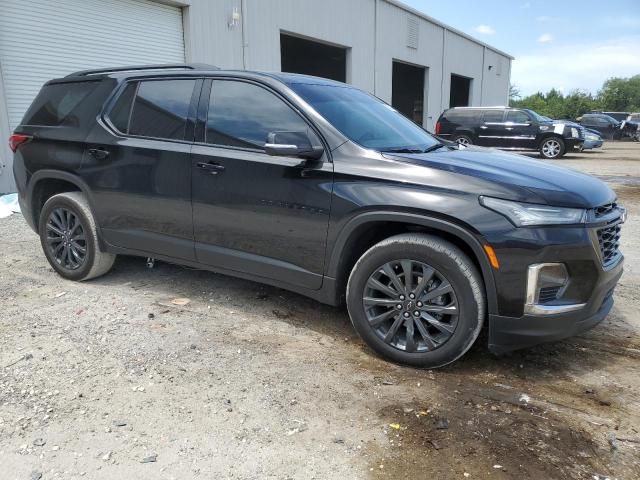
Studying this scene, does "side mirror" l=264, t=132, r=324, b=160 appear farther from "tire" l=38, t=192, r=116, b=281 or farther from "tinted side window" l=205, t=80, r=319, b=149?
"tire" l=38, t=192, r=116, b=281

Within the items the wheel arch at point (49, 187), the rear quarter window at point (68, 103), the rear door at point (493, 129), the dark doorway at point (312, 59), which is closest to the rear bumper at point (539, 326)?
the wheel arch at point (49, 187)

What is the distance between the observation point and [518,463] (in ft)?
7.61

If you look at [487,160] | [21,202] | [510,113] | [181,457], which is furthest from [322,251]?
[510,113]

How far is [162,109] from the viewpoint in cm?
405

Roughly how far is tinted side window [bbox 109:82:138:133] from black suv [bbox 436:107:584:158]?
14.8 metres

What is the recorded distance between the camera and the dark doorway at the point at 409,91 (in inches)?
1067

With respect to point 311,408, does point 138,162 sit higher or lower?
higher

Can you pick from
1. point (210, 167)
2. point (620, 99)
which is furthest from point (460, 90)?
point (620, 99)

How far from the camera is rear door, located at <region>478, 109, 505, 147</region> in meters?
18.1

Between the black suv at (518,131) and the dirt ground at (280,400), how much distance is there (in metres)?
14.9

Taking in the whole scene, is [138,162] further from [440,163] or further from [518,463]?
[518,463]

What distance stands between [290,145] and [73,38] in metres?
8.70

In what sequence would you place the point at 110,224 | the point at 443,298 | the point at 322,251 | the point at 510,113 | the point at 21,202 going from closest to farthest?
the point at 443,298 → the point at 322,251 → the point at 110,224 → the point at 21,202 → the point at 510,113

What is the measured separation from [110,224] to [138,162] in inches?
25.4
